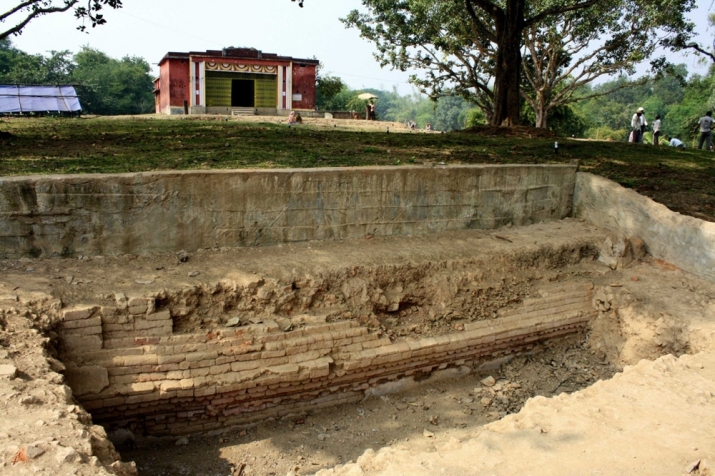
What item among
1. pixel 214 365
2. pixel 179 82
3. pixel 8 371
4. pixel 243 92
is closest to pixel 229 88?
pixel 243 92

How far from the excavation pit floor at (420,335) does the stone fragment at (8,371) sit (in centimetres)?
8

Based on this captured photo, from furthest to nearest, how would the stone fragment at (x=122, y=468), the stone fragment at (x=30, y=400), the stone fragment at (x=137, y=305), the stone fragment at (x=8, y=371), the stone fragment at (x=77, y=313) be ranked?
1. the stone fragment at (x=137, y=305)
2. the stone fragment at (x=77, y=313)
3. the stone fragment at (x=8, y=371)
4. the stone fragment at (x=30, y=400)
5. the stone fragment at (x=122, y=468)

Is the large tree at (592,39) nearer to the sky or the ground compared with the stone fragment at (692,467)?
nearer to the sky

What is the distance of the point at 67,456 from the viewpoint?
3326 mm

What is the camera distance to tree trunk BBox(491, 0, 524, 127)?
13516 millimetres

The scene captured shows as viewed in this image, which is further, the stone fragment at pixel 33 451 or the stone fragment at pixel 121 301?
the stone fragment at pixel 121 301

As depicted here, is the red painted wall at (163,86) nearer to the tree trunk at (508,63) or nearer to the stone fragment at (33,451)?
the tree trunk at (508,63)

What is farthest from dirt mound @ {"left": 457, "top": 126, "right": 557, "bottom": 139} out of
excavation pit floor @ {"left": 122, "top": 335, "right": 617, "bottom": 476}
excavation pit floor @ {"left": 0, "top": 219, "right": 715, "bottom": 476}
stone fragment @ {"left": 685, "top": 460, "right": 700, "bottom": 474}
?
stone fragment @ {"left": 685, "top": 460, "right": 700, "bottom": 474}

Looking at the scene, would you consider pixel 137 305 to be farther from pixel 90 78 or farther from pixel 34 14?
pixel 90 78

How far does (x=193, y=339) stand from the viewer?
5.35 meters

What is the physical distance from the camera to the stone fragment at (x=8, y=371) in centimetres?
402

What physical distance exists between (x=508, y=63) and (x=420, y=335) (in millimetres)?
9971

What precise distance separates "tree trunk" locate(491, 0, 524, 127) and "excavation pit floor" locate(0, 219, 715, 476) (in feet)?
21.8

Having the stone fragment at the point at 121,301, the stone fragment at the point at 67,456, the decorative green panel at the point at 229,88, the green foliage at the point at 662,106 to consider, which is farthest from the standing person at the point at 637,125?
the decorative green panel at the point at 229,88
